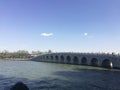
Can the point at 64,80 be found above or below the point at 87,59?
below

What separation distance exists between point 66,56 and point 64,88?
9233cm

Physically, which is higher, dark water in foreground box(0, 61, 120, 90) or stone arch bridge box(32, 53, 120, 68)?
stone arch bridge box(32, 53, 120, 68)

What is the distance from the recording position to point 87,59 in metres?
98.9

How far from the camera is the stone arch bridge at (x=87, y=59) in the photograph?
7721 cm

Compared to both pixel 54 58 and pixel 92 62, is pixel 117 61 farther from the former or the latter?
pixel 54 58

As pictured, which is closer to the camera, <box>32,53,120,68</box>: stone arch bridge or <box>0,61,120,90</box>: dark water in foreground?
<box>0,61,120,90</box>: dark water in foreground

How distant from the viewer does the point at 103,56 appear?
3344 inches

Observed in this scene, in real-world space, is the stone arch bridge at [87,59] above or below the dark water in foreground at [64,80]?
above

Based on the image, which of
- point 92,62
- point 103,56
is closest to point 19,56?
point 92,62

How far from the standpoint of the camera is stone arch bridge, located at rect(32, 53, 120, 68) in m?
77.2

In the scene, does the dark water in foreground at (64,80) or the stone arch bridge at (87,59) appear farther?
the stone arch bridge at (87,59)

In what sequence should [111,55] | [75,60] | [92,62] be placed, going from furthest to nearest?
[75,60] → [92,62] → [111,55]

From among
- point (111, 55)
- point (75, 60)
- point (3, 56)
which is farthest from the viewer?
point (3, 56)

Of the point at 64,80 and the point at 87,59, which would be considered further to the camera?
the point at 87,59
